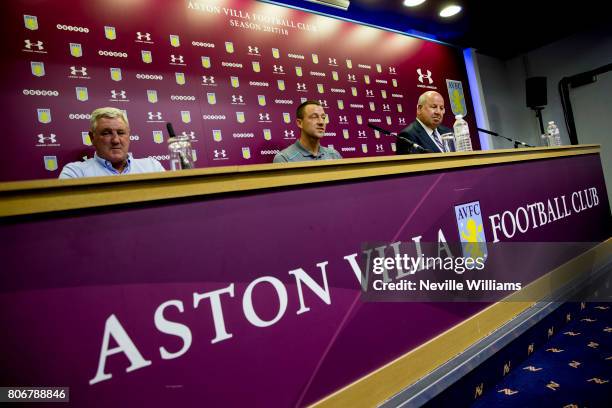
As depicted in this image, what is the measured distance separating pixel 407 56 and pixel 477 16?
3.01ft

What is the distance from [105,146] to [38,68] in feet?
2.24

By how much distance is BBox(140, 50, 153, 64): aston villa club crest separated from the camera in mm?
2531

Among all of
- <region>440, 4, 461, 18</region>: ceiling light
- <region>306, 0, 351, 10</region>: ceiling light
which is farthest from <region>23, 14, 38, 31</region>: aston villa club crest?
<region>440, 4, 461, 18</region>: ceiling light

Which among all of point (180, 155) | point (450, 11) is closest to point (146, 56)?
point (180, 155)

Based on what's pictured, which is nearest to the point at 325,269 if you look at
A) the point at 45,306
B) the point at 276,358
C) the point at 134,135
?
the point at 276,358

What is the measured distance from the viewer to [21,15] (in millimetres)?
2137

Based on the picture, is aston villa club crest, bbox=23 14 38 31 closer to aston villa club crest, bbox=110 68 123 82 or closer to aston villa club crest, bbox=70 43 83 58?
aston villa club crest, bbox=70 43 83 58

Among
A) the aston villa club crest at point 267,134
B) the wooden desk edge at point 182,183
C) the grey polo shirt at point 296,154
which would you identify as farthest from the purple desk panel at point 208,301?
the aston villa club crest at point 267,134

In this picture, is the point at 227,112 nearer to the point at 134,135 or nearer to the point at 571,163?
the point at 134,135

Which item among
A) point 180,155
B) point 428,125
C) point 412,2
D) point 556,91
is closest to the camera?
point 180,155

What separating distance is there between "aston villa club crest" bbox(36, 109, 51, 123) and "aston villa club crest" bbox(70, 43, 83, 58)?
413 mm

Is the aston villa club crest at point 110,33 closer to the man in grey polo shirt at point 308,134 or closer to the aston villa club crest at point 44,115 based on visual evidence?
the aston villa club crest at point 44,115

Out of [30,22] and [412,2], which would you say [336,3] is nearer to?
[412,2]

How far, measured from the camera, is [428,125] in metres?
3.01
